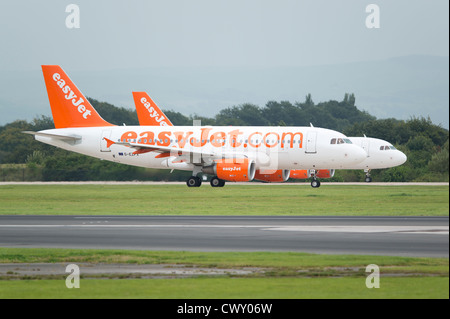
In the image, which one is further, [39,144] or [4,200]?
[39,144]

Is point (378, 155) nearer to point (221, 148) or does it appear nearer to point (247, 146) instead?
point (247, 146)

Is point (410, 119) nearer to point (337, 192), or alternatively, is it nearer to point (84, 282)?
point (337, 192)

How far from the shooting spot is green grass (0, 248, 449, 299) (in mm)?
15000

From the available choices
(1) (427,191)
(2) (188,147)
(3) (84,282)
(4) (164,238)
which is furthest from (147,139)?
(3) (84,282)

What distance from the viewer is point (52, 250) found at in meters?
21.7

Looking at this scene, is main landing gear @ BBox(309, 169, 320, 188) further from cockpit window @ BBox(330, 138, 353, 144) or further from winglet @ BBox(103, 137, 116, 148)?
winglet @ BBox(103, 137, 116, 148)

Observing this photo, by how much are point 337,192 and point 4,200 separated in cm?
1892

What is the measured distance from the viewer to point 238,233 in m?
25.8

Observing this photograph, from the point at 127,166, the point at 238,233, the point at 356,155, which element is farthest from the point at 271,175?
the point at 238,233

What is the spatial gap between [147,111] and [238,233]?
4550 centimetres

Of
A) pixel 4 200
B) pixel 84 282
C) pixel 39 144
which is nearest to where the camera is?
pixel 84 282

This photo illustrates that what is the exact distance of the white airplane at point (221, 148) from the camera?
5259cm

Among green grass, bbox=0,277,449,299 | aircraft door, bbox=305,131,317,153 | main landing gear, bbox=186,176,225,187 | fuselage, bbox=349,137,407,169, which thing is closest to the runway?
green grass, bbox=0,277,449,299

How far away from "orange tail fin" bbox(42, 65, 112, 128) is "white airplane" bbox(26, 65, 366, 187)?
183 centimetres
